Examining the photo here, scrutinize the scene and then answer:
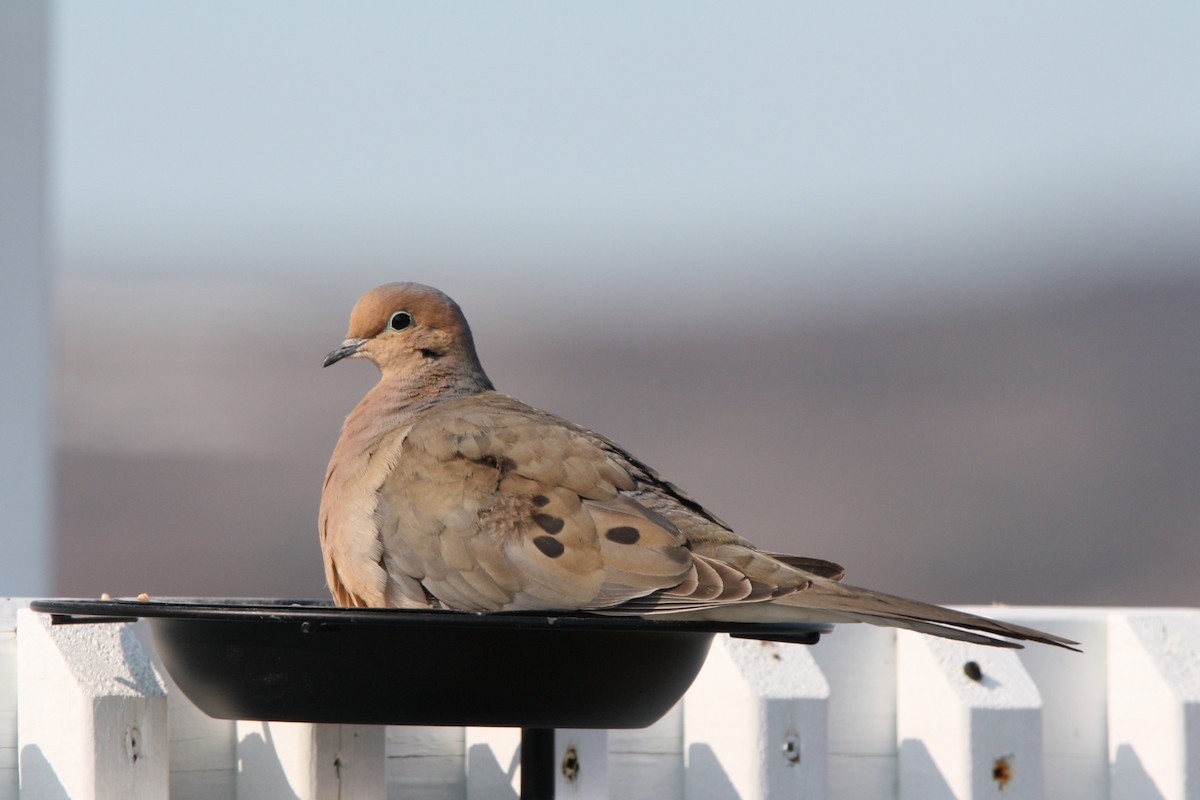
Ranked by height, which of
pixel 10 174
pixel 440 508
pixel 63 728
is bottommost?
pixel 63 728

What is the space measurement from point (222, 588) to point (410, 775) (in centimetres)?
856

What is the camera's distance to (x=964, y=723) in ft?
8.44

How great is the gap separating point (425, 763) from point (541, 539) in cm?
62

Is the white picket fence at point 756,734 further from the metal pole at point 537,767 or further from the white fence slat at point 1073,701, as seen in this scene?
the metal pole at point 537,767

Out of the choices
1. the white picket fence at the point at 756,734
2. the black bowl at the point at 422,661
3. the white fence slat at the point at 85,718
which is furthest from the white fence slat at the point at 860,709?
the white fence slat at the point at 85,718

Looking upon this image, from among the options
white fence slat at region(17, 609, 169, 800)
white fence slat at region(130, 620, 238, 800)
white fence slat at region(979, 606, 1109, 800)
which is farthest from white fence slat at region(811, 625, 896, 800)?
white fence slat at region(17, 609, 169, 800)

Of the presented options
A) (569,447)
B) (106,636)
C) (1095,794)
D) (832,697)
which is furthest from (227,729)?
(1095,794)

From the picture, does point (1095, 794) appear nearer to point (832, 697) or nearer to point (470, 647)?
point (832, 697)

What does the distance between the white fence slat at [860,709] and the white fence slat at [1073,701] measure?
245mm

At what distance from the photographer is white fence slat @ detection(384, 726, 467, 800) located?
2521 mm

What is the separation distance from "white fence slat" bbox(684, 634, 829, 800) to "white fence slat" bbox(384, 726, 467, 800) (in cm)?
40

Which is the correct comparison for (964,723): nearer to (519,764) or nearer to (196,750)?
(519,764)

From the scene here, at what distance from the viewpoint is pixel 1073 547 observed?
40.7 ft

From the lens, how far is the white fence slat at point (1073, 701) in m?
2.81
